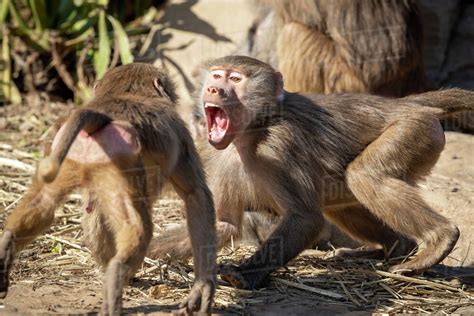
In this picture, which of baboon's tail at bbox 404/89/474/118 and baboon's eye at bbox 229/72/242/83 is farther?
baboon's tail at bbox 404/89/474/118

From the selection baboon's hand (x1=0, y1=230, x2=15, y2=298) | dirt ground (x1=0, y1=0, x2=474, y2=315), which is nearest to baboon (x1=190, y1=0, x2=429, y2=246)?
dirt ground (x1=0, y1=0, x2=474, y2=315)

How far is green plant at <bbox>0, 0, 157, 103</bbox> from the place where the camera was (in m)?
7.78

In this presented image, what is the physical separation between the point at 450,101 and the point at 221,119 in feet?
4.42

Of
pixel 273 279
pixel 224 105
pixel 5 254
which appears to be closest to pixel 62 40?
pixel 224 105

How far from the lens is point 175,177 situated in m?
3.81

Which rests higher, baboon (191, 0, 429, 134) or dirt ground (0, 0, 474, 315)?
baboon (191, 0, 429, 134)

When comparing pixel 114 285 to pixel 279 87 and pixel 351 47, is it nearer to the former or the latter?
pixel 279 87

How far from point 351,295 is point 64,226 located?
72.9 inches

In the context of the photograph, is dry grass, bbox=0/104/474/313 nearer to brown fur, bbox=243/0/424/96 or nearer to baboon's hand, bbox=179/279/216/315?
baboon's hand, bbox=179/279/216/315

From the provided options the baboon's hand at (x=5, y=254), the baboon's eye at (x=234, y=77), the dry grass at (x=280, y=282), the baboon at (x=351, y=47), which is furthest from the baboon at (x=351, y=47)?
the baboon's hand at (x=5, y=254)

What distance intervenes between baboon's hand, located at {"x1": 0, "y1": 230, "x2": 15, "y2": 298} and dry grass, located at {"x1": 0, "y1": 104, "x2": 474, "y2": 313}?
520mm

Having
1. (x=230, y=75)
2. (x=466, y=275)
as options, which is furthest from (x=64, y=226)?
(x=466, y=275)

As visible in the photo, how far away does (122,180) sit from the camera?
342 centimetres

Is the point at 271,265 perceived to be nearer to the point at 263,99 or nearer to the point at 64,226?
the point at 263,99
